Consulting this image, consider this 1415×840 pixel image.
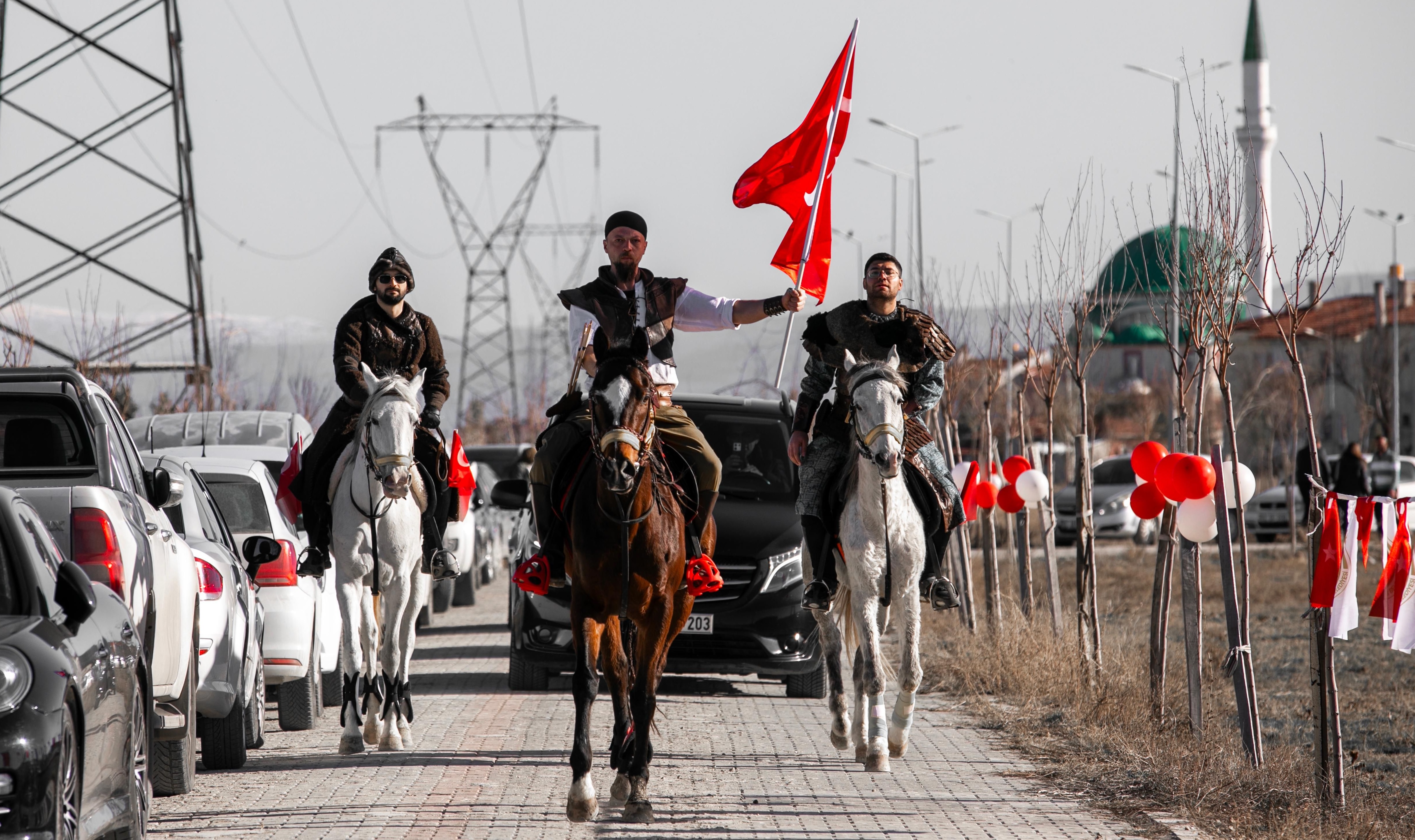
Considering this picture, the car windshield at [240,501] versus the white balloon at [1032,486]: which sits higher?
the car windshield at [240,501]

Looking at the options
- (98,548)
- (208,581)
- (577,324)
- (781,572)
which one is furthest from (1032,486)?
(98,548)

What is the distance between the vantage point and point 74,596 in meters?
6.12

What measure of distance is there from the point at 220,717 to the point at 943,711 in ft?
18.4

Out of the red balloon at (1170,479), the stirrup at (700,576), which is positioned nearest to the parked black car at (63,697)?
the stirrup at (700,576)

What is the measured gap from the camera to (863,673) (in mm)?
9938

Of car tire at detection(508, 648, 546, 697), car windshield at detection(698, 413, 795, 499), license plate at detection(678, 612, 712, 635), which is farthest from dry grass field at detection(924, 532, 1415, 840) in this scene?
car windshield at detection(698, 413, 795, 499)

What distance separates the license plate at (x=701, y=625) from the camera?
1308 centimetres

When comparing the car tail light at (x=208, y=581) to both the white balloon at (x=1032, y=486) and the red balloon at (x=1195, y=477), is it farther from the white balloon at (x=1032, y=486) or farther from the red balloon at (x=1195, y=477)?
the white balloon at (x=1032, y=486)

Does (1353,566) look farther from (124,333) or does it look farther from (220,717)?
(124,333)

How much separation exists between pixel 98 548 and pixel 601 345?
245 centimetres

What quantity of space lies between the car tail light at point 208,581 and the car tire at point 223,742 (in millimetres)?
903

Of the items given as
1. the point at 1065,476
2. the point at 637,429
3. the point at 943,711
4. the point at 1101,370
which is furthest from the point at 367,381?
the point at 1101,370

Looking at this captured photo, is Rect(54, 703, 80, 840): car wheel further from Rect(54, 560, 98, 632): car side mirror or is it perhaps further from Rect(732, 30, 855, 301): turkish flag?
Rect(732, 30, 855, 301): turkish flag

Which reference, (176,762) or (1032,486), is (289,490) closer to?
(176,762)
